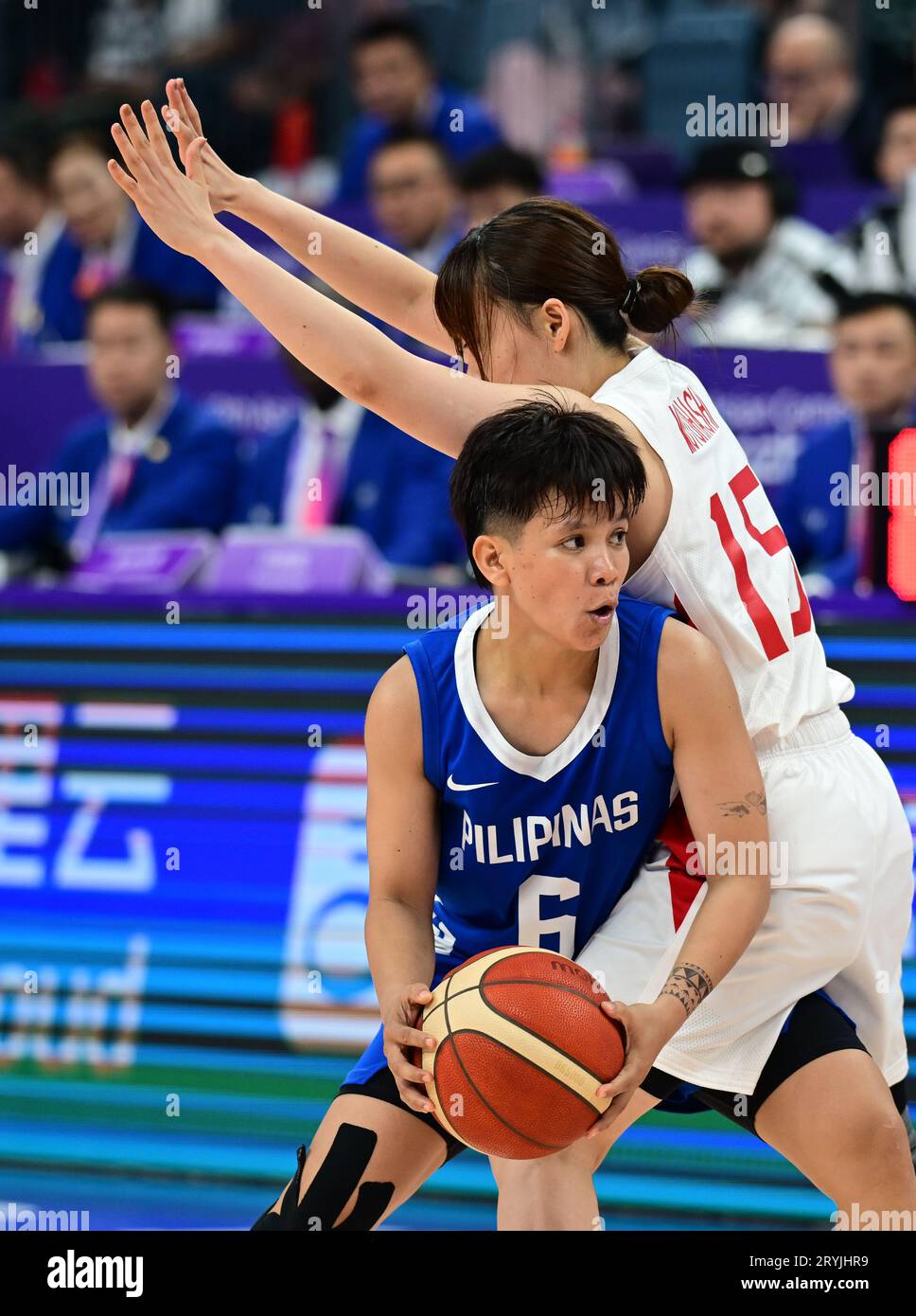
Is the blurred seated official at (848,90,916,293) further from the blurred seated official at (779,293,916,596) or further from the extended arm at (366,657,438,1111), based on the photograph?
the extended arm at (366,657,438,1111)

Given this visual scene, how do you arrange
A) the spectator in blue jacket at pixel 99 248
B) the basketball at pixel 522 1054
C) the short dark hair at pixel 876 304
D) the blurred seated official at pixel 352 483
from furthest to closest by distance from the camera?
the spectator in blue jacket at pixel 99 248 < the blurred seated official at pixel 352 483 < the short dark hair at pixel 876 304 < the basketball at pixel 522 1054

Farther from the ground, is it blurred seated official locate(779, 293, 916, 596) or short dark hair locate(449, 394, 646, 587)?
blurred seated official locate(779, 293, 916, 596)

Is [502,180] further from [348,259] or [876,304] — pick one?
[348,259]

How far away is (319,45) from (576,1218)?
10502 mm

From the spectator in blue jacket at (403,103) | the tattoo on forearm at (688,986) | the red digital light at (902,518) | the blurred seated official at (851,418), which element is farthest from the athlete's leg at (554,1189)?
the spectator in blue jacket at (403,103)

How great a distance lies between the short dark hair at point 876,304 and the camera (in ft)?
18.6

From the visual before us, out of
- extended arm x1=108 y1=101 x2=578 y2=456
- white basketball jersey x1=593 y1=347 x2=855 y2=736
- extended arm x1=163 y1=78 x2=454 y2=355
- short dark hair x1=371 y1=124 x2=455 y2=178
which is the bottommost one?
white basketball jersey x1=593 y1=347 x2=855 y2=736

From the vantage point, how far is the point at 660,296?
2744mm

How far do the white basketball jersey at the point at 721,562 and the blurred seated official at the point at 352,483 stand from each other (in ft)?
10.6

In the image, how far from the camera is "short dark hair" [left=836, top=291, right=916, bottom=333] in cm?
566

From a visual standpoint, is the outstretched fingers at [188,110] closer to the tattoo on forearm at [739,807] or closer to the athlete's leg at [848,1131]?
the tattoo on forearm at [739,807]

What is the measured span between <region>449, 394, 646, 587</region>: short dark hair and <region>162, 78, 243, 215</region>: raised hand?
0.69 m

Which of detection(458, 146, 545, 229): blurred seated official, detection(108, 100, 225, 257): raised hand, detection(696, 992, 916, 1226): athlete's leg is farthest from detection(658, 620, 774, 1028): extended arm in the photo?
detection(458, 146, 545, 229): blurred seated official

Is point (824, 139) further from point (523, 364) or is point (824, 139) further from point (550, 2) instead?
point (523, 364)
